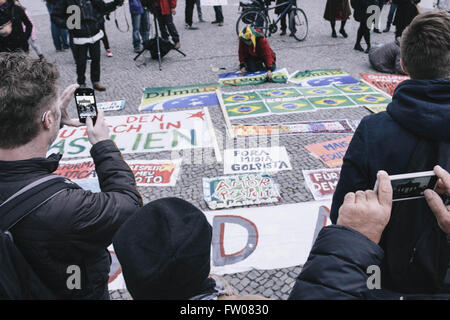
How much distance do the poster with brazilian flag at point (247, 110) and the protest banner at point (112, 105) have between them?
1.69 meters

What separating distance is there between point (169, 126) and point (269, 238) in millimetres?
2466

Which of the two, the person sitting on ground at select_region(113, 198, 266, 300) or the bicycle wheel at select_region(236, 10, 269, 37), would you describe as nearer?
the person sitting on ground at select_region(113, 198, 266, 300)

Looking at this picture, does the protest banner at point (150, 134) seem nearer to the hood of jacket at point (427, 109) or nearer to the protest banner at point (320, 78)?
the protest banner at point (320, 78)

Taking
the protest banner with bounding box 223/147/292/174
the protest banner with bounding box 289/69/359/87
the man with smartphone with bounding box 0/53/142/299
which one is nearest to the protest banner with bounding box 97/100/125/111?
the protest banner with bounding box 223/147/292/174

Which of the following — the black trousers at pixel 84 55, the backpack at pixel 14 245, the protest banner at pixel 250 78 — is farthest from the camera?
the protest banner at pixel 250 78

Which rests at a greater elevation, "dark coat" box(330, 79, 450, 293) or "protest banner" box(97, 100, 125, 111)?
"dark coat" box(330, 79, 450, 293)

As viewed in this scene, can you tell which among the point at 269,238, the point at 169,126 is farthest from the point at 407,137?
the point at 169,126

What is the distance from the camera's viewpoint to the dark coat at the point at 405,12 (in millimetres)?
7094

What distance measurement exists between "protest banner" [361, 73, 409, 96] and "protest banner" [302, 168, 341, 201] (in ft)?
9.19

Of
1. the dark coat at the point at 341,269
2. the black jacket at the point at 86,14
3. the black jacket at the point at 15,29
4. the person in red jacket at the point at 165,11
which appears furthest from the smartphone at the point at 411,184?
the person in red jacket at the point at 165,11

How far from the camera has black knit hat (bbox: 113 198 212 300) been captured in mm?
959

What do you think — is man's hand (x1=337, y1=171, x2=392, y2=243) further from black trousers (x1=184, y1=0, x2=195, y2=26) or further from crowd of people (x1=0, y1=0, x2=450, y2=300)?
black trousers (x1=184, y1=0, x2=195, y2=26)

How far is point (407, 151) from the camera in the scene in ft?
4.44
